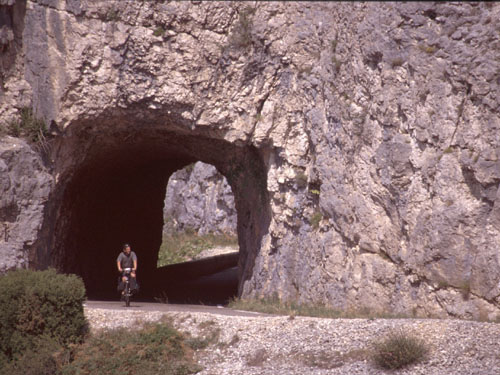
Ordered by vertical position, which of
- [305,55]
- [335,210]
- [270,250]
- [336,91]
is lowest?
[270,250]

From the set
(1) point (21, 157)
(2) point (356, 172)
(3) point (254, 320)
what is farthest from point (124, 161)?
(3) point (254, 320)

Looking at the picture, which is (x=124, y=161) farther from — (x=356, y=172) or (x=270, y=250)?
(x=356, y=172)

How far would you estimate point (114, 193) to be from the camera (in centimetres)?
2559

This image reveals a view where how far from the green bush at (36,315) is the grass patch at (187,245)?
2293 cm

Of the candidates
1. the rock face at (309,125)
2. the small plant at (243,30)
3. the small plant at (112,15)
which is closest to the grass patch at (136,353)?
the rock face at (309,125)

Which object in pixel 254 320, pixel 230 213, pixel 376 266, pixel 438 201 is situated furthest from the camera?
pixel 230 213

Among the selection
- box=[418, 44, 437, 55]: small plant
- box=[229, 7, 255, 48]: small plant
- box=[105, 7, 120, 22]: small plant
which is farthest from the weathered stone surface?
box=[418, 44, 437, 55]: small plant

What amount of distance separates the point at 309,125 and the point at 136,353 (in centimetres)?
845

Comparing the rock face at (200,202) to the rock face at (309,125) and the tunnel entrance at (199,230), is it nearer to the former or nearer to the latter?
the tunnel entrance at (199,230)

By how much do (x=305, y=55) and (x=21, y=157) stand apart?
8441mm

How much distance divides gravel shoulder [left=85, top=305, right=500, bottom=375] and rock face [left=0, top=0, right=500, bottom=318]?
8.00 feet

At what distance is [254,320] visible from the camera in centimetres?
1371


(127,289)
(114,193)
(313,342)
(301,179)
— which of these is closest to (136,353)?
(313,342)

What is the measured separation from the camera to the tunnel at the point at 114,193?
1936cm
